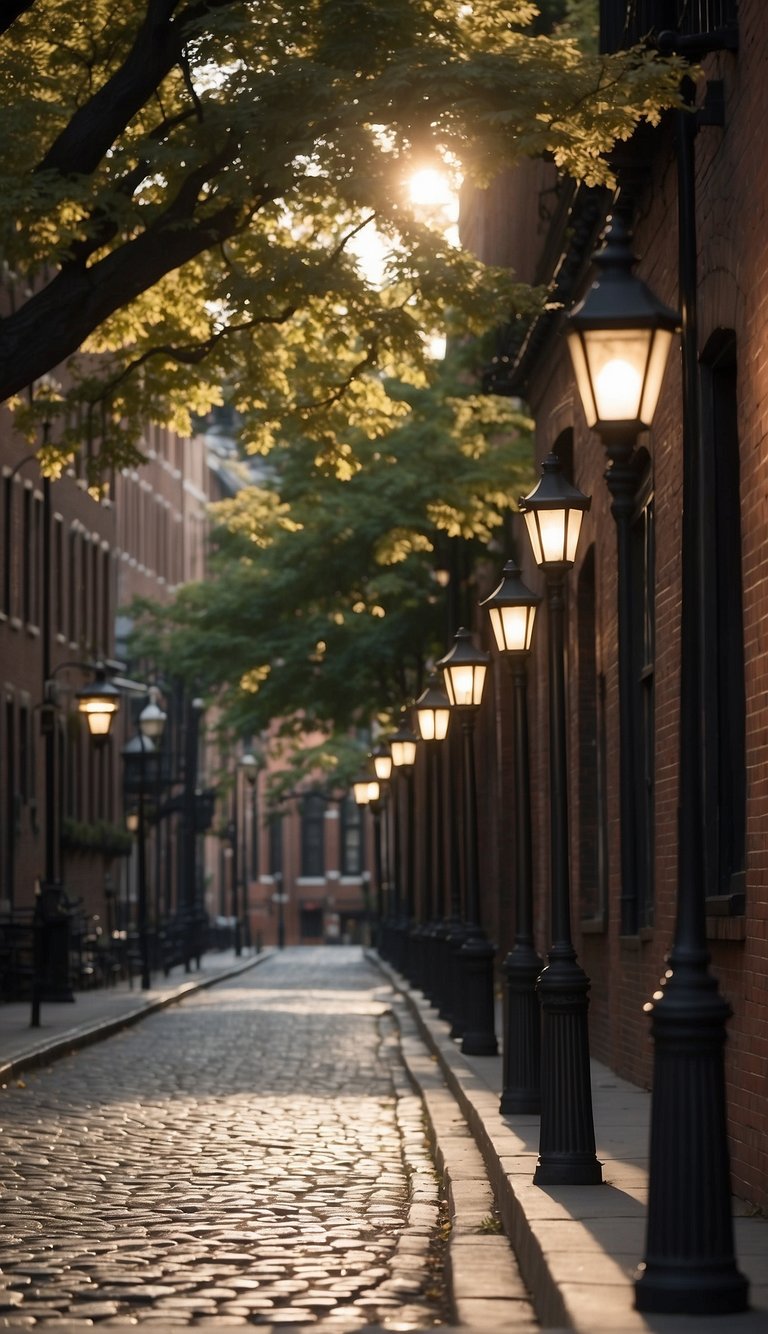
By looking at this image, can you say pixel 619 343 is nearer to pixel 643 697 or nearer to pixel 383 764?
pixel 643 697

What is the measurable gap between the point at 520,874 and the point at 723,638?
111 inches

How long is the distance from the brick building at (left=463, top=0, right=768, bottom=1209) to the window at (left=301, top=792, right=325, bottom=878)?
10020 cm

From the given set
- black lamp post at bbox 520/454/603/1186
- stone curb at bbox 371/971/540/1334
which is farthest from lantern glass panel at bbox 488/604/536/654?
stone curb at bbox 371/971/540/1334

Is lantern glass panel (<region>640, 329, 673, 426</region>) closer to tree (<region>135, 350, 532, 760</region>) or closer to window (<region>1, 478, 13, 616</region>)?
tree (<region>135, 350, 532, 760</region>)

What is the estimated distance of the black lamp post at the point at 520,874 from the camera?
1414cm

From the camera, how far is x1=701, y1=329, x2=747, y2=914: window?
477 inches

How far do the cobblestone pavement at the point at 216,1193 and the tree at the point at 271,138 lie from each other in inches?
204

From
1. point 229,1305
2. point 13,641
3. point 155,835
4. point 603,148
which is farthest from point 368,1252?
point 155,835

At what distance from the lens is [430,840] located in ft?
105

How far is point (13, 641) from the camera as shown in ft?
138

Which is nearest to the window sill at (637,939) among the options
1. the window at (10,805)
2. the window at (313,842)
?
the window at (10,805)

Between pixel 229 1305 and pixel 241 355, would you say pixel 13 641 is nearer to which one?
pixel 241 355

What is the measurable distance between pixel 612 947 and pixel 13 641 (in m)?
24.7

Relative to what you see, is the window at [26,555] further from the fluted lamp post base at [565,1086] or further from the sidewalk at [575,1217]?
the fluted lamp post base at [565,1086]
